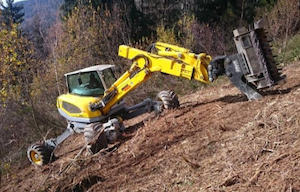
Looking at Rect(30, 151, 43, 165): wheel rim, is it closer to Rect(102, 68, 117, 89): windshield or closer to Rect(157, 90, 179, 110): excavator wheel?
Rect(102, 68, 117, 89): windshield

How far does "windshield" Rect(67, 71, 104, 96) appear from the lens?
8202 mm

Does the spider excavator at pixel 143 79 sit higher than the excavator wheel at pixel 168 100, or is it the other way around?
the spider excavator at pixel 143 79

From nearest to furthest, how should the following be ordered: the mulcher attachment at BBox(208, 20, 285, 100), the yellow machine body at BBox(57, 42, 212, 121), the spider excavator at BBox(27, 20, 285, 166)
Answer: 1. the mulcher attachment at BBox(208, 20, 285, 100)
2. the spider excavator at BBox(27, 20, 285, 166)
3. the yellow machine body at BBox(57, 42, 212, 121)

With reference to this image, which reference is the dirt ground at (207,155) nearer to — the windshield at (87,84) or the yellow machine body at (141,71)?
the yellow machine body at (141,71)

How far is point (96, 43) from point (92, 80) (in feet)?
37.6

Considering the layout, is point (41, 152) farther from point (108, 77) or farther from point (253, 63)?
point (253, 63)

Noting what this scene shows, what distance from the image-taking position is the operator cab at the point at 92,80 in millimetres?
8133

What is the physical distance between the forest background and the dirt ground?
2.96 m

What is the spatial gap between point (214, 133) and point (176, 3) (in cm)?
2390

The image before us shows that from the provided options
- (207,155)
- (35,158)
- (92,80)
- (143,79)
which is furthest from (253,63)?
(35,158)

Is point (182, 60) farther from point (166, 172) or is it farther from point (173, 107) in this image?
point (166, 172)

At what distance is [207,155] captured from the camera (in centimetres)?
467

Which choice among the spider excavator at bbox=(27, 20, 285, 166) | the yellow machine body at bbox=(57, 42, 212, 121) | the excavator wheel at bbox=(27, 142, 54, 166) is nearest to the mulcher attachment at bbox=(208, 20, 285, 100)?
the spider excavator at bbox=(27, 20, 285, 166)

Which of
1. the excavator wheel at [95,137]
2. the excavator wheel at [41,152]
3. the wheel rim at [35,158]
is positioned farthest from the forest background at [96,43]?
the excavator wheel at [95,137]
